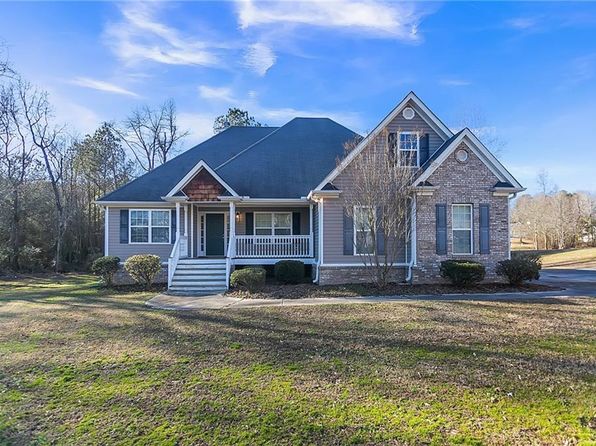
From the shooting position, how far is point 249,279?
41.1 feet

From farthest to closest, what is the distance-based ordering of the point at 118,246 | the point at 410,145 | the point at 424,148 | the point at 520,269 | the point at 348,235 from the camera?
the point at 118,246
the point at 424,148
the point at 410,145
the point at 348,235
the point at 520,269

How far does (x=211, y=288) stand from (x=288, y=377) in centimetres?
903

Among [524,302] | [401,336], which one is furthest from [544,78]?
[401,336]

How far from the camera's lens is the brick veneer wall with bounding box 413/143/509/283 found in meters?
13.5

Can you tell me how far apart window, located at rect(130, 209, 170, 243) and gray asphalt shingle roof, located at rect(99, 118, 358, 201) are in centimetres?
71

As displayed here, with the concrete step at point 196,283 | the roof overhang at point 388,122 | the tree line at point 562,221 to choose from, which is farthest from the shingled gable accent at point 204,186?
the tree line at point 562,221

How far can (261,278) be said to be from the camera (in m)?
12.7

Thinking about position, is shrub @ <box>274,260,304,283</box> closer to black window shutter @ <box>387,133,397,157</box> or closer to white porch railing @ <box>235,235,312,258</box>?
white porch railing @ <box>235,235,312,258</box>

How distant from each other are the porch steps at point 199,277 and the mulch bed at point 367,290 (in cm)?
99

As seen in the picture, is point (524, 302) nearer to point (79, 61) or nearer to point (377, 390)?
point (377, 390)

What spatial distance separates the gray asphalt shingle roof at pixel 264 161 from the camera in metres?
16.9

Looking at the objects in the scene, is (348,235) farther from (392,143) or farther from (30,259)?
(30,259)

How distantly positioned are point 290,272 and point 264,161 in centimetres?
660

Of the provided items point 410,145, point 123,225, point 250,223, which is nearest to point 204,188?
point 250,223
